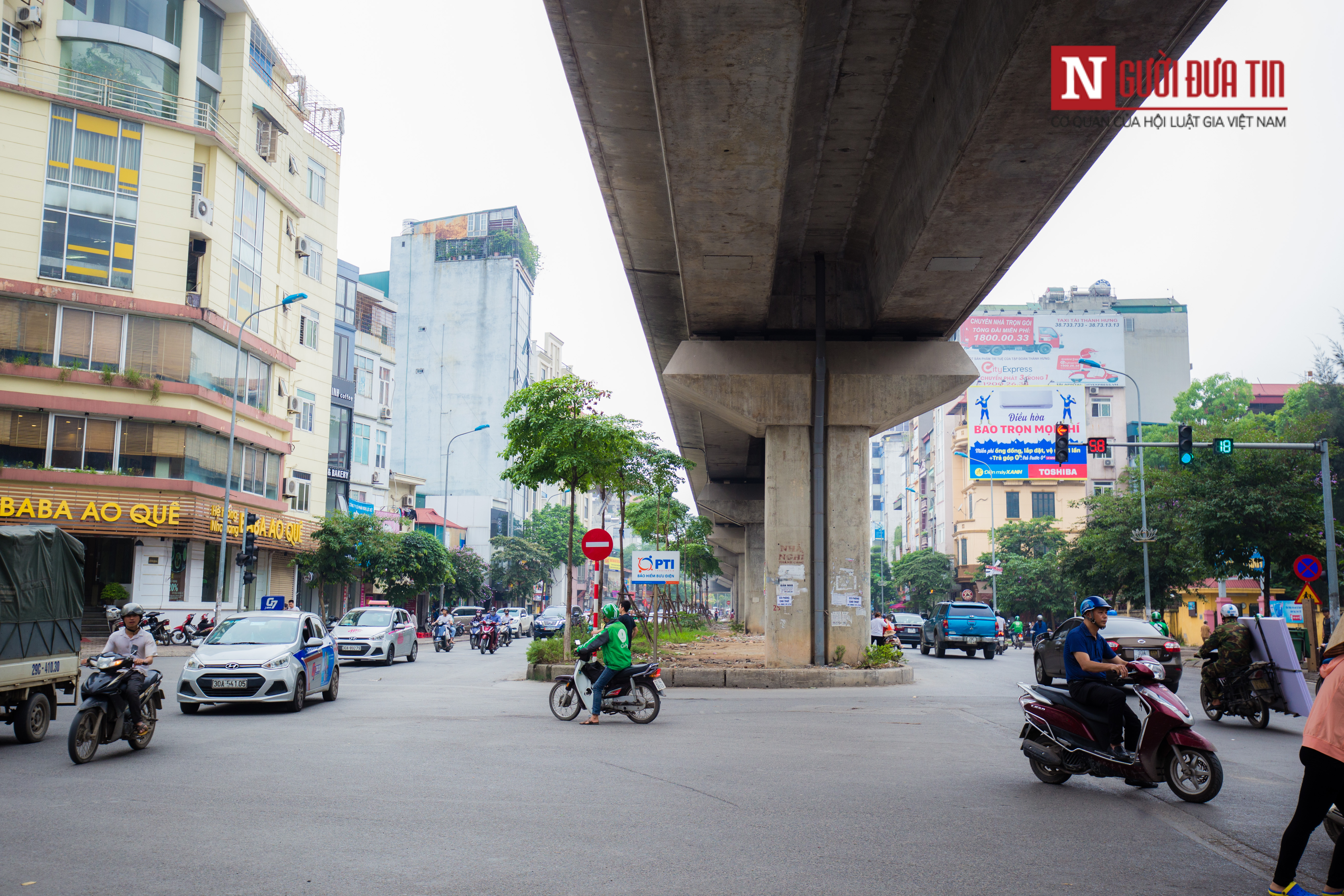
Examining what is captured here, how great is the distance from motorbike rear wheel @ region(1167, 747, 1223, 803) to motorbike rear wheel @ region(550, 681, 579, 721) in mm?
7712

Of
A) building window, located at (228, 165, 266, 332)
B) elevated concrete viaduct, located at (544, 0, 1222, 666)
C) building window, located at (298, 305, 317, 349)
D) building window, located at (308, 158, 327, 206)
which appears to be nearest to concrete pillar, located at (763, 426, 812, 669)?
elevated concrete viaduct, located at (544, 0, 1222, 666)

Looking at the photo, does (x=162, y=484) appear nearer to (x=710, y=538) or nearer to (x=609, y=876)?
(x=609, y=876)

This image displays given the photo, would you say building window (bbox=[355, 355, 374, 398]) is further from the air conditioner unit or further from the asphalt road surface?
the asphalt road surface

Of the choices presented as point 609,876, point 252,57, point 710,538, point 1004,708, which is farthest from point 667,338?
point 710,538

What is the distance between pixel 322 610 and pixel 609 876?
Answer: 4655cm

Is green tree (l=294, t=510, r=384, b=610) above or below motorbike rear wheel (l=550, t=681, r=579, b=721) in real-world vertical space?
above

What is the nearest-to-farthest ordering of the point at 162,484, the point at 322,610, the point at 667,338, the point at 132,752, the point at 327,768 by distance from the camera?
1. the point at 327,768
2. the point at 132,752
3. the point at 667,338
4. the point at 162,484
5. the point at 322,610

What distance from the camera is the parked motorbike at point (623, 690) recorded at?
1347 centimetres

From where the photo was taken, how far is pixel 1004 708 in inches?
616

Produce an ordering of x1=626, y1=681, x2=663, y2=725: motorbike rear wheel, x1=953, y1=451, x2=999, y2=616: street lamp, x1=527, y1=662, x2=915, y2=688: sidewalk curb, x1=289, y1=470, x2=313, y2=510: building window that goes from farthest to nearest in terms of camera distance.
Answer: x1=953, y1=451, x2=999, y2=616: street lamp → x1=289, y1=470, x2=313, y2=510: building window → x1=527, y1=662, x2=915, y2=688: sidewalk curb → x1=626, y1=681, x2=663, y2=725: motorbike rear wheel

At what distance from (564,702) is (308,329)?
38.6 m

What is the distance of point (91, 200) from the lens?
118 feet

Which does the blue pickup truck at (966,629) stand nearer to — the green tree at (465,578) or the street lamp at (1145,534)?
the street lamp at (1145,534)

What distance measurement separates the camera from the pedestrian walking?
4918 millimetres
